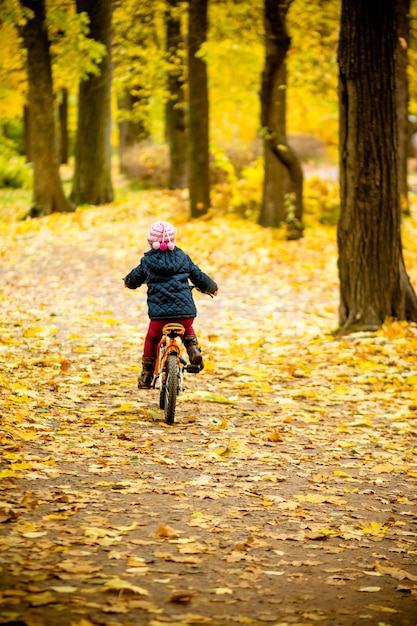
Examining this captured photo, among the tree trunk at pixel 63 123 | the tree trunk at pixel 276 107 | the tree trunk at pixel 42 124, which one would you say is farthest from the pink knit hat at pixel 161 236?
the tree trunk at pixel 63 123

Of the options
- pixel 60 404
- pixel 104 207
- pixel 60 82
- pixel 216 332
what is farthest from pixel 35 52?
pixel 60 404

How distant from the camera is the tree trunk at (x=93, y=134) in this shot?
2220 centimetres

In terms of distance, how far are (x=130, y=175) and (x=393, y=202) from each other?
60.0 feet

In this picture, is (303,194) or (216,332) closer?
(216,332)

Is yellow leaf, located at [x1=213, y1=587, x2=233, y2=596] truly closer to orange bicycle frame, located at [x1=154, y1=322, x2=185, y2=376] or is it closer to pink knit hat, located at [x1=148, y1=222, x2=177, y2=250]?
orange bicycle frame, located at [x1=154, y1=322, x2=185, y2=376]

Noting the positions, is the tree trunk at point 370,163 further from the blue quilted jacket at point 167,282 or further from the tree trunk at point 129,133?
the tree trunk at point 129,133

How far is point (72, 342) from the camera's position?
34.1 ft

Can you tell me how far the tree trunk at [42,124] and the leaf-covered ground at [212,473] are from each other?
8.43 m

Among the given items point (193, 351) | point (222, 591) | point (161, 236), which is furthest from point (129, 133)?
point (222, 591)

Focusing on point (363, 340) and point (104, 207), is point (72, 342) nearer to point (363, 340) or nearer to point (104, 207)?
point (363, 340)

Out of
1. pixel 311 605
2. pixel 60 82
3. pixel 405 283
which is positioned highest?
pixel 60 82

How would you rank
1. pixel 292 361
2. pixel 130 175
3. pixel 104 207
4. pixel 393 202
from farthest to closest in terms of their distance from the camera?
pixel 130 175, pixel 104 207, pixel 393 202, pixel 292 361

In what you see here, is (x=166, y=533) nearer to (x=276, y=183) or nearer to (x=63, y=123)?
(x=276, y=183)

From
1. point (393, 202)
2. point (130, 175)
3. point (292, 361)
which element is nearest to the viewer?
point (292, 361)
